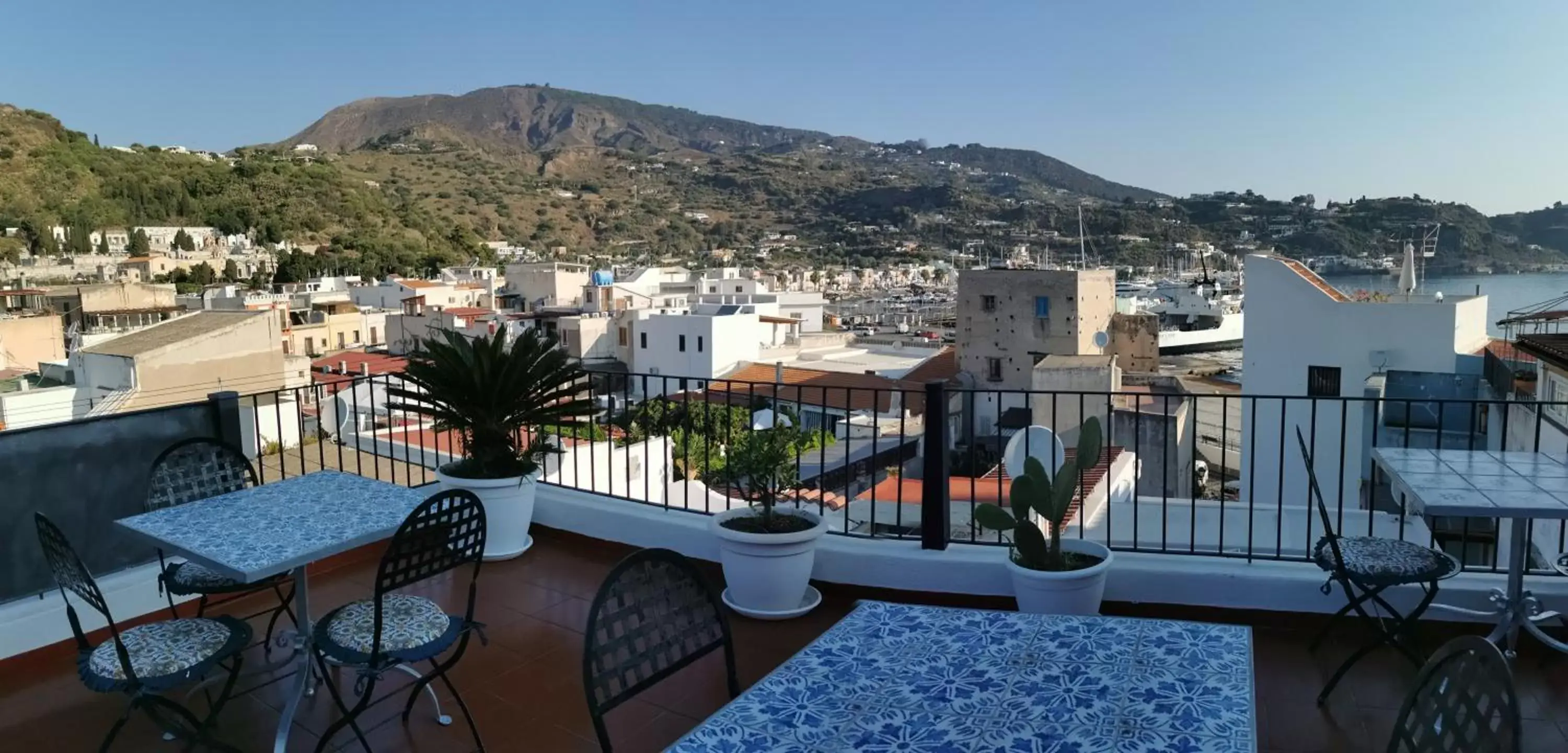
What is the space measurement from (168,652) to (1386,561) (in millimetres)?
3579

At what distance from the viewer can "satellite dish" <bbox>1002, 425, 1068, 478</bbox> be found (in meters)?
→ 4.79

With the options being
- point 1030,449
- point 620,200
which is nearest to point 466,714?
point 1030,449

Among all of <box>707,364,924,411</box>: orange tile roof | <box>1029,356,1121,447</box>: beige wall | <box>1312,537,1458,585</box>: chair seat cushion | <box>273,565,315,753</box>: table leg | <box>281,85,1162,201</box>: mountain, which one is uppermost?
<box>281,85,1162,201</box>: mountain

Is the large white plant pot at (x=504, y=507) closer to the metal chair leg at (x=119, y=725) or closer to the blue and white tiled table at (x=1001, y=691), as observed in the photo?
the metal chair leg at (x=119, y=725)

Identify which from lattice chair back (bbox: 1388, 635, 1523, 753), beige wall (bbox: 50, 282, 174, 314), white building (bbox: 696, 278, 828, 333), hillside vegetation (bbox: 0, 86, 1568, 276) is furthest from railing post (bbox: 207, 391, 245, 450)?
hillside vegetation (bbox: 0, 86, 1568, 276)

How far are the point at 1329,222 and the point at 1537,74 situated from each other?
54.2 metres

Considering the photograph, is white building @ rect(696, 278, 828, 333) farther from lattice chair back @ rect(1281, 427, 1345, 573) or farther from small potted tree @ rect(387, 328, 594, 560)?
lattice chair back @ rect(1281, 427, 1345, 573)

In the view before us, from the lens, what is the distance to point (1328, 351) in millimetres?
16609

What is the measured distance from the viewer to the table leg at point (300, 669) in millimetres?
2625

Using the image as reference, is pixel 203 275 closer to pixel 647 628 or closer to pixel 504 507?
pixel 504 507

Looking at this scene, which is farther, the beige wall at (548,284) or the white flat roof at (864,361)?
the beige wall at (548,284)

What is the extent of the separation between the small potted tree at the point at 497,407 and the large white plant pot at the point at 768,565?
4.14ft

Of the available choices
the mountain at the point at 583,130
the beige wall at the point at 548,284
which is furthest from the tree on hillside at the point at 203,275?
the mountain at the point at 583,130

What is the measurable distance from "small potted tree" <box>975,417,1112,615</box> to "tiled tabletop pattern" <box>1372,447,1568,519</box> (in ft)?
3.12
